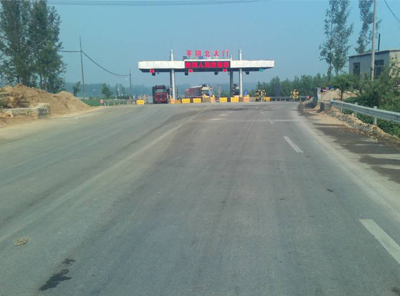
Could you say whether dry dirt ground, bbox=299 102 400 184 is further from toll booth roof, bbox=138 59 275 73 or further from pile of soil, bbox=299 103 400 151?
toll booth roof, bbox=138 59 275 73

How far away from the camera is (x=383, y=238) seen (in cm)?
516

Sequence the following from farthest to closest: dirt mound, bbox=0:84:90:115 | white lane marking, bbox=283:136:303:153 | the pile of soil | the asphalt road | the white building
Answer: the white building → dirt mound, bbox=0:84:90:115 → the pile of soil → white lane marking, bbox=283:136:303:153 → the asphalt road

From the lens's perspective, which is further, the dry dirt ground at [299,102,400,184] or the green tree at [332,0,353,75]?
the green tree at [332,0,353,75]

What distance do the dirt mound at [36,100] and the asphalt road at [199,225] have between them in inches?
560

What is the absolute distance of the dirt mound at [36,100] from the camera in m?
23.7

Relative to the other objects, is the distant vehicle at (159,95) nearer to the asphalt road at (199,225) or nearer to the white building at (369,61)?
the white building at (369,61)

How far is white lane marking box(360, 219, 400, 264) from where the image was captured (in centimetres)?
472

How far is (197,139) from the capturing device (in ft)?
47.6

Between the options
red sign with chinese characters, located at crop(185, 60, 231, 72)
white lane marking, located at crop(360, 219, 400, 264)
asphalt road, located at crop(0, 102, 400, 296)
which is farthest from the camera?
red sign with chinese characters, located at crop(185, 60, 231, 72)

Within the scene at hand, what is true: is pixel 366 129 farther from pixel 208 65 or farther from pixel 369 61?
pixel 208 65

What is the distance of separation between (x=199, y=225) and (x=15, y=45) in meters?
39.8

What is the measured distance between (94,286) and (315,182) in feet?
17.6

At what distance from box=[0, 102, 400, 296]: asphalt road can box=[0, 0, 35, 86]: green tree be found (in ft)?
102

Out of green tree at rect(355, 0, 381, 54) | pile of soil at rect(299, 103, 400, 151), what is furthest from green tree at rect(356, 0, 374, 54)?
pile of soil at rect(299, 103, 400, 151)
